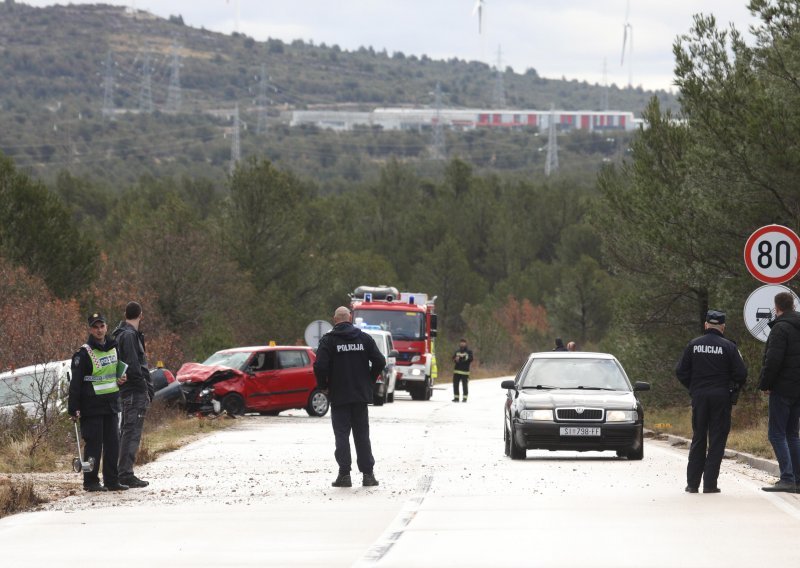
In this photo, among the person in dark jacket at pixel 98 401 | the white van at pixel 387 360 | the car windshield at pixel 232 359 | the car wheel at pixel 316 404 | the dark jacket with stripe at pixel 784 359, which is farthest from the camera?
the white van at pixel 387 360

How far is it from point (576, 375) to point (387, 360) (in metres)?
21.6

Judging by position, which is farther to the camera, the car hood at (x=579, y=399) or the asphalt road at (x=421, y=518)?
the car hood at (x=579, y=399)

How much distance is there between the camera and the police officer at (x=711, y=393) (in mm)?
15750

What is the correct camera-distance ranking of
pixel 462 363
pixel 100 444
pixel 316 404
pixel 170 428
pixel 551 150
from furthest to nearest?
1. pixel 551 150
2. pixel 462 363
3. pixel 316 404
4. pixel 170 428
5. pixel 100 444

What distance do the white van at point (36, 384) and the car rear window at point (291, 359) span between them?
962 cm

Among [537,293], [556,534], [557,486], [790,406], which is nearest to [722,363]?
[790,406]

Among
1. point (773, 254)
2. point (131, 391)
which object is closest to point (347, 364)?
point (131, 391)

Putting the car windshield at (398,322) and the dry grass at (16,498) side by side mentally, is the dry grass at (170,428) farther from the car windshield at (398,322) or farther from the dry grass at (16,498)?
the car windshield at (398,322)

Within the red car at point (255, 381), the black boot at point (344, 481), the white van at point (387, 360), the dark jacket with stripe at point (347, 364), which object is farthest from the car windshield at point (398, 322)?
the black boot at point (344, 481)

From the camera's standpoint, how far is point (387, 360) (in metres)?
43.2

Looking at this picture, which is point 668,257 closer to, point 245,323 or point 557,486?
point 557,486

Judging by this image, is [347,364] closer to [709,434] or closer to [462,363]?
[709,434]

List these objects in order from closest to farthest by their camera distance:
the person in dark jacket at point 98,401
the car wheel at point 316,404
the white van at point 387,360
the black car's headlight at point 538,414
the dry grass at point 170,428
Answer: the person in dark jacket at point 98,401, the black car's headlight at point 538,414, the dry grass at point 170,428, the car wheel at point 316,404, the white van at point 387,360

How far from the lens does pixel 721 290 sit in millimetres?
28578
